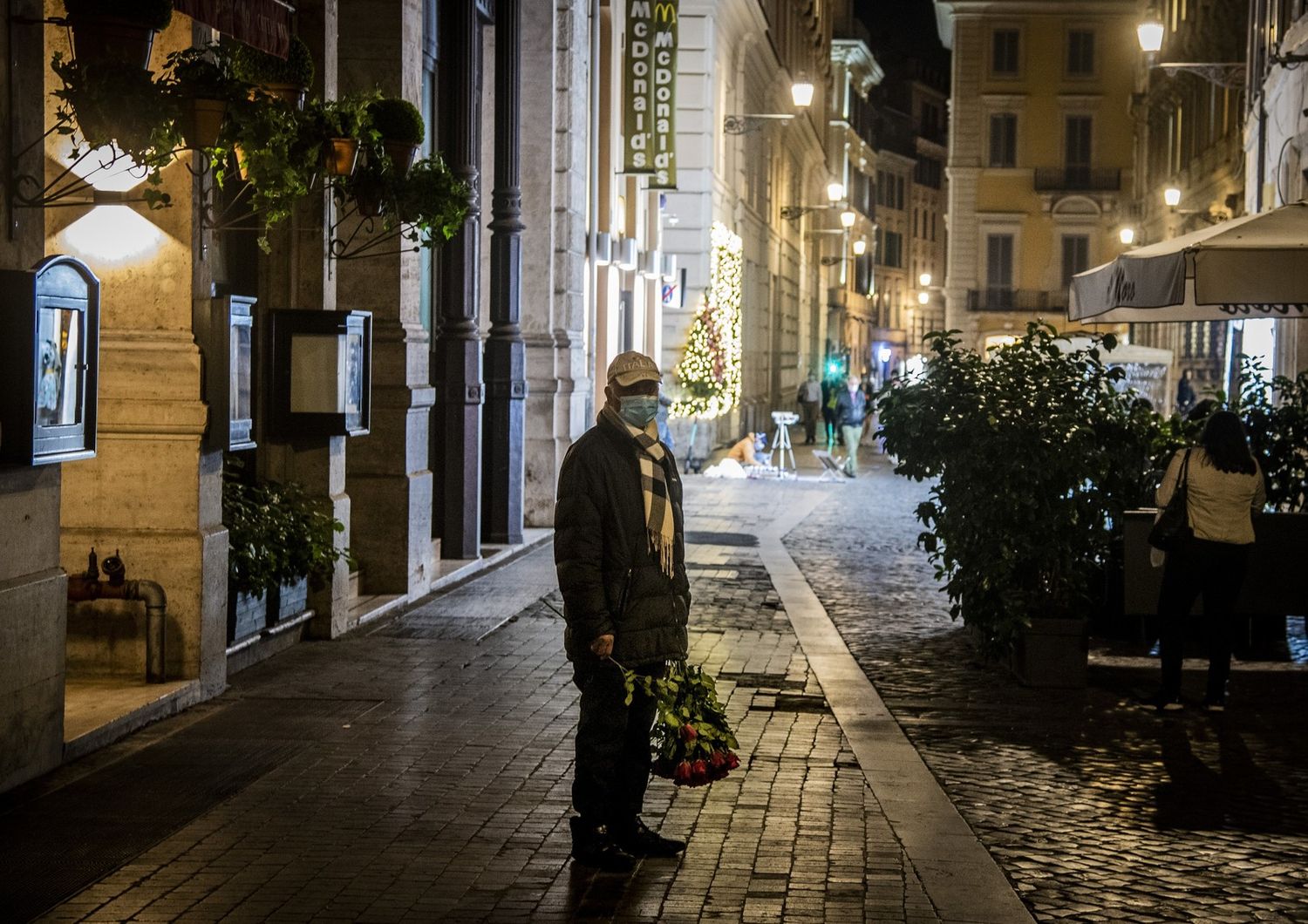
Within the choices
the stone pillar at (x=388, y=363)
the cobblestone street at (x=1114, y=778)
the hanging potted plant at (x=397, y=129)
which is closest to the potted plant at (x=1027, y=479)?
the cobblestone street at (x=1114, y=778)

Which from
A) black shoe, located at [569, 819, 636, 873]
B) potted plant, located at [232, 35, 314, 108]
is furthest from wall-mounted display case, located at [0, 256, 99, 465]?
black shoe, located at [569, 819, 636, 873]

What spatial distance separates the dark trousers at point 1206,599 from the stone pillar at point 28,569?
5.58 metres

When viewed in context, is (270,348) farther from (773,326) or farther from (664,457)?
(773,326)

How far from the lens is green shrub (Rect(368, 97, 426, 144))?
10344mm

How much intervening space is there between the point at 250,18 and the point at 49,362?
1.84 m

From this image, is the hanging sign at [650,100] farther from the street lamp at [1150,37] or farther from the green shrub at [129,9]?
the green shrub at [129,9]

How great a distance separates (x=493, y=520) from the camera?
1734 cm

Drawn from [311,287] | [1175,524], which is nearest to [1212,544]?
[1175,524]

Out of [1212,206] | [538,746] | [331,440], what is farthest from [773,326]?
[538,746]

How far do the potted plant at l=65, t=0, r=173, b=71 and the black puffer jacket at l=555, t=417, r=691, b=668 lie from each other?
2693 mm

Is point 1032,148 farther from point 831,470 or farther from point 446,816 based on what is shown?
point 446,816

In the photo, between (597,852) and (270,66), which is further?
(270,66)

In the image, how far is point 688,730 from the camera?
6.43 metres

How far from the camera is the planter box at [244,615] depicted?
33.0ft
